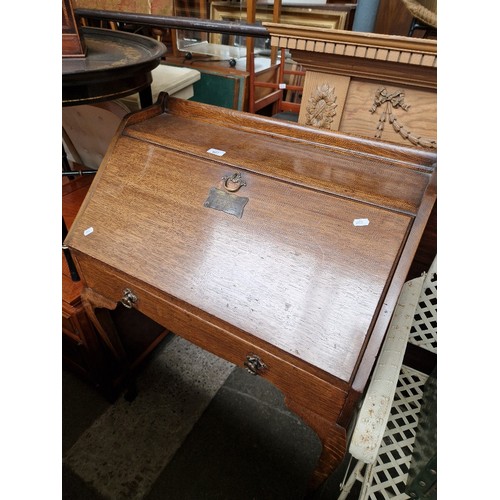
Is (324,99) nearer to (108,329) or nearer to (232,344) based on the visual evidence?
(232,344)

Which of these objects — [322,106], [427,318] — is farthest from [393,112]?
[427,318]

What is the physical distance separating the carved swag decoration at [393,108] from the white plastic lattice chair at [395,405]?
0.38m

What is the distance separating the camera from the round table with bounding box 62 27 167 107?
91 centimetres

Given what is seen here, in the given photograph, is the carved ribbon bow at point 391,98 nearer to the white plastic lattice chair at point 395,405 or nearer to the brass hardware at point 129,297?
the white plastic lattice chair at point 395,405

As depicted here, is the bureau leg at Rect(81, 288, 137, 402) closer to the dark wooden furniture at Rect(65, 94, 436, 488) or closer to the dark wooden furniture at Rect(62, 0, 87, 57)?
the dark wooden furniture at Rect(65, 94, 436, 488)

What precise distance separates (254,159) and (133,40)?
931 millimetres

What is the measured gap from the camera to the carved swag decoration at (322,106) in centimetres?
103

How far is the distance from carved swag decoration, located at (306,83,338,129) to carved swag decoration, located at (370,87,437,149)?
0.13 m

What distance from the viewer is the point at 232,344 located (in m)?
0.79

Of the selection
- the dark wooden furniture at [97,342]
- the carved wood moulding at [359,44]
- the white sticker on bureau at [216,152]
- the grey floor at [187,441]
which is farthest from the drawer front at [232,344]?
the carved wood moulding at [359,44]

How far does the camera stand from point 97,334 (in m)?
1.26

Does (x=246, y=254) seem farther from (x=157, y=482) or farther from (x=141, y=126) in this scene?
(x=157, y=482)

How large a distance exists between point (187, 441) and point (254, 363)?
2.59 feet

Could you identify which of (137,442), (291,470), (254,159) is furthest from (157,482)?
(254,159)
